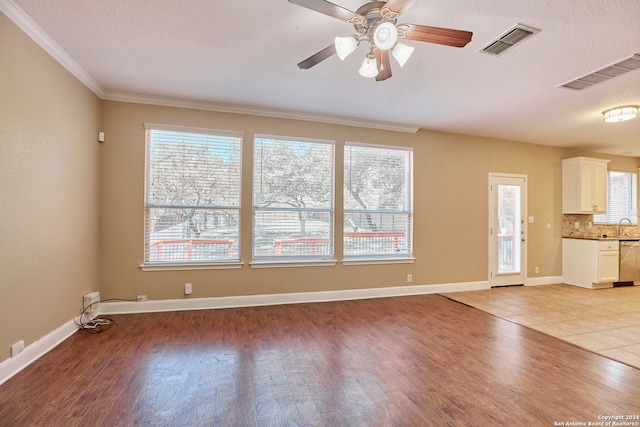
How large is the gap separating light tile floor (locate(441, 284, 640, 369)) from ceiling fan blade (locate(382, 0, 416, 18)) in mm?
3496

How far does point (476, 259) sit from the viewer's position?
5422mm

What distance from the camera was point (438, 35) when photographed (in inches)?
76.3

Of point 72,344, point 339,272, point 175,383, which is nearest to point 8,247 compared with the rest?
point 72,344

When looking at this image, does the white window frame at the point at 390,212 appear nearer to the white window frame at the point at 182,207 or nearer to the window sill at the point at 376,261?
the window sill at the point at 376,261

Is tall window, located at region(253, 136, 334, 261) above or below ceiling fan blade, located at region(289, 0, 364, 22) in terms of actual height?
below

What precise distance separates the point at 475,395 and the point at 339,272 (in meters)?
2.63

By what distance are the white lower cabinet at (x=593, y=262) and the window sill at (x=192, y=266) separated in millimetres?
6329

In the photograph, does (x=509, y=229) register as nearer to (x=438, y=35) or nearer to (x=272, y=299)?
(x=272, y=299)

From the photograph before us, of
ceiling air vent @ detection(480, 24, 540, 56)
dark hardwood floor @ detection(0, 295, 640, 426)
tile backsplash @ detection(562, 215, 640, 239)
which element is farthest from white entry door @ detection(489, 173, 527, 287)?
ceiling air vent @ detection(480, 24, 540, 56)

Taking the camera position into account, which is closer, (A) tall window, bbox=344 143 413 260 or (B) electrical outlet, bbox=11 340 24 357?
(B) electrical outlet, bbox=11 340 24 357

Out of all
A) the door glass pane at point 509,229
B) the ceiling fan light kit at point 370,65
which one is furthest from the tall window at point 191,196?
the door glass pane at point 509,229

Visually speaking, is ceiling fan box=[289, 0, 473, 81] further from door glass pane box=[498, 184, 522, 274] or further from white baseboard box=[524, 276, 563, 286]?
white baseboard box=[524, 276, 563, 286]

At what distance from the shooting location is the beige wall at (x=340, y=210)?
3811 mm

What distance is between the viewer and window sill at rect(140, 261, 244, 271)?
153 inches
